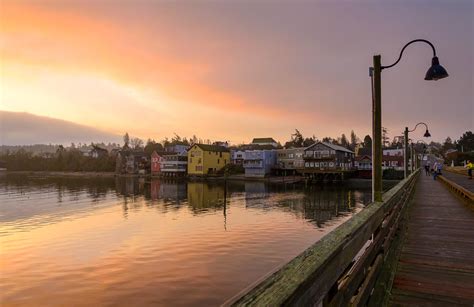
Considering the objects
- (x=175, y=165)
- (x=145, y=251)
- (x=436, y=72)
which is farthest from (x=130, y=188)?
(x=436, y=72)

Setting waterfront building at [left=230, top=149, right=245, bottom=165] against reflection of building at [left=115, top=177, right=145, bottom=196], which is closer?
reflection of building at [left=115, top=177, right=145, bottom=196]

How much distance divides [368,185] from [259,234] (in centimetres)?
5343

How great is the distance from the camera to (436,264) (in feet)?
19.6

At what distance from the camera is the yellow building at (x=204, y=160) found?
8944 centimetres

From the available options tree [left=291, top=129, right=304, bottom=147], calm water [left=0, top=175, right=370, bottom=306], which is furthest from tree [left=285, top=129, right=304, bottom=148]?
calm water [left=0, top=175, right=370, bottom=306]

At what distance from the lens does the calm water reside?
13.0 metres

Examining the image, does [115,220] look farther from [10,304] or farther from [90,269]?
[10,304]

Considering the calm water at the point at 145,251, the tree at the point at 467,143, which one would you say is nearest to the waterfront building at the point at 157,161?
the calm water at the point at 145,251

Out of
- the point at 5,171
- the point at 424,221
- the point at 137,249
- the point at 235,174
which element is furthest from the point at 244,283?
the point at 5,171

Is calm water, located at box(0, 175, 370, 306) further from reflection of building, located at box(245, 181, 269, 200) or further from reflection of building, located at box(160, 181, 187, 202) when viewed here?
reflection of building, located at box(245, 181, 269, 200)

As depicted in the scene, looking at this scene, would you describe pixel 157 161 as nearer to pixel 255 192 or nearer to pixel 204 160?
pixel 204 160

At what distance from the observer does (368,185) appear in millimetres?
69750

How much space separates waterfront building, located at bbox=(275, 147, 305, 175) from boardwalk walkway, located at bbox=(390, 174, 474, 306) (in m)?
74.1

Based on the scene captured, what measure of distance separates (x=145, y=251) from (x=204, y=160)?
7071 cm
